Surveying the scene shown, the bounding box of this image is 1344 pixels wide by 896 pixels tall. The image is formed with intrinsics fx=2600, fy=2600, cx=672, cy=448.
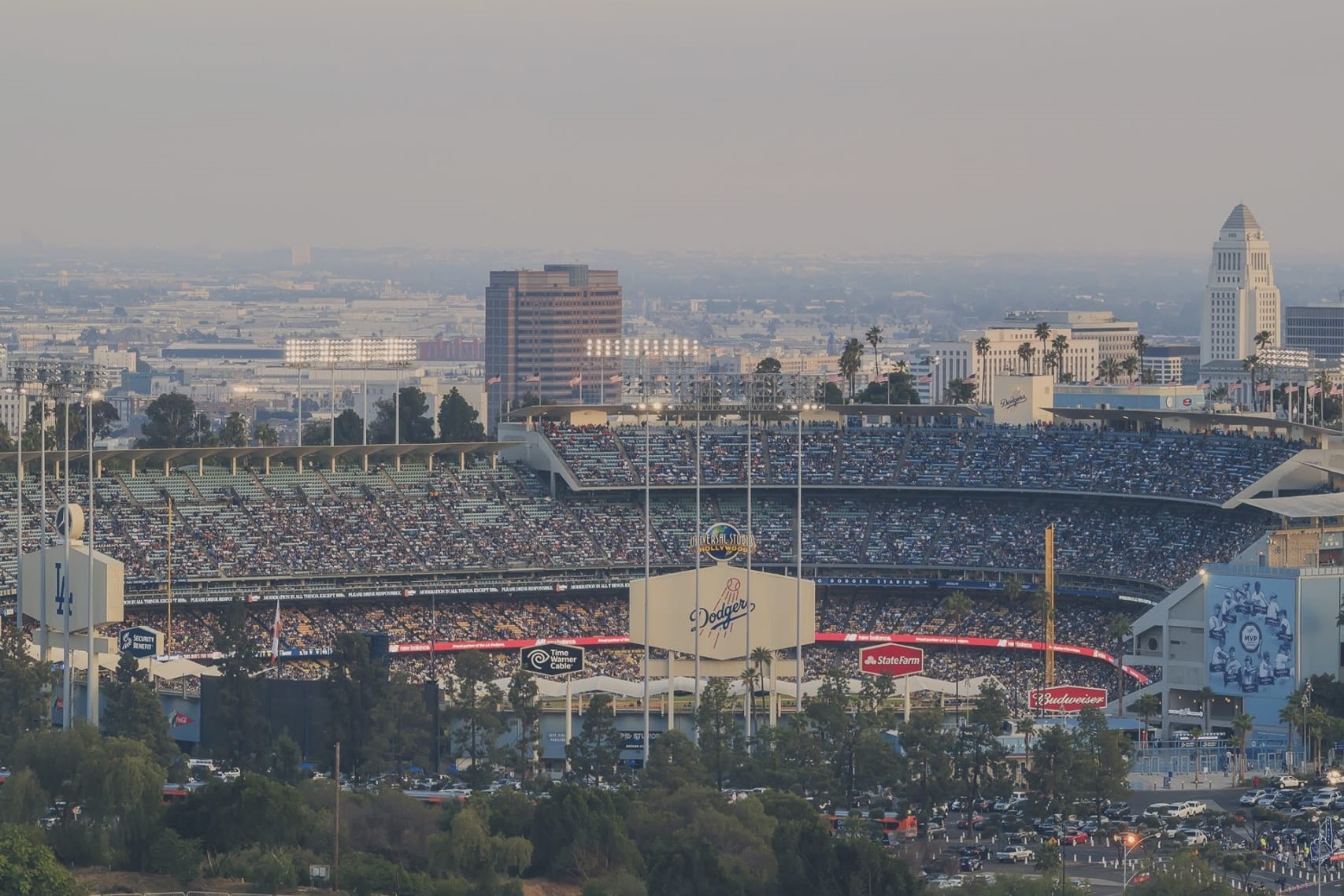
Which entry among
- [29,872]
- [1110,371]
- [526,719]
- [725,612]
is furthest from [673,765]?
[1110,371]

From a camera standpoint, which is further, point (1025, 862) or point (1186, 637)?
point (1186, 637)

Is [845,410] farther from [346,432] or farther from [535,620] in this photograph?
[346,432]

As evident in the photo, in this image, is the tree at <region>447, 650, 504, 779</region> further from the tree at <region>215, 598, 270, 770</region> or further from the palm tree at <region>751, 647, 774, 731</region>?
the palm tree at <region>751, 647, 774, 731</region>

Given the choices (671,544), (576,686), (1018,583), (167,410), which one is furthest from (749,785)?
(167,410)

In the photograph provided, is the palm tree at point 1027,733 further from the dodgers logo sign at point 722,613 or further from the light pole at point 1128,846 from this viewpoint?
the dodgers logo sign at point 722,613

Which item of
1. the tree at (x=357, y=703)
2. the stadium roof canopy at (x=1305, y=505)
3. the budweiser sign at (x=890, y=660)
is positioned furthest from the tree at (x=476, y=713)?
the stadium roof canopy at (x=1305, y=505)

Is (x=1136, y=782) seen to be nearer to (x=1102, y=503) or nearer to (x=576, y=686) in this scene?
(x=576, y=686)
